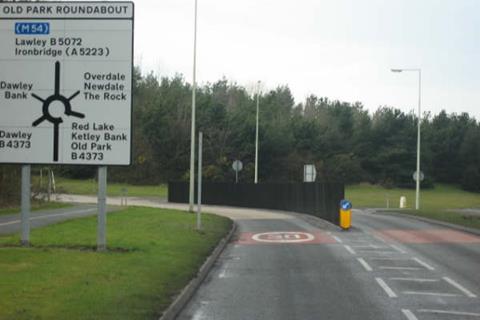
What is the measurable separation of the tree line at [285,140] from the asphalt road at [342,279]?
1958 inches

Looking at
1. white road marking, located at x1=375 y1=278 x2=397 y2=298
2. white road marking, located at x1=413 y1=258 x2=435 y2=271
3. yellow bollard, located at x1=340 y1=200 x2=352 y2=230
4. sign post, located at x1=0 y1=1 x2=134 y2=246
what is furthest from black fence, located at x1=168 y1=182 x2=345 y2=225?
white road marking, located at x1=375 y1=278 x2=397 y2=298

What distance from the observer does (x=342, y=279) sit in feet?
41.3

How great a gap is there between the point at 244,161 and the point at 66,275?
7109 centimetres

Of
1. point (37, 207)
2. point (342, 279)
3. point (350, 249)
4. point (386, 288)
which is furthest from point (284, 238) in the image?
point (37, 207)

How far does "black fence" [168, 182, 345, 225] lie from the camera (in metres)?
28.0

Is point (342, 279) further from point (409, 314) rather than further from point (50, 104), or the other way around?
point (50, 104)

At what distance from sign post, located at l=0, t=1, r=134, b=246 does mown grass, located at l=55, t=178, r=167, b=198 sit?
158 ft

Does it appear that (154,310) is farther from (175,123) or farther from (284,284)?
(175,123)

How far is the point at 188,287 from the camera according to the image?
10.9 m

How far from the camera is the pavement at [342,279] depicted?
9516mm

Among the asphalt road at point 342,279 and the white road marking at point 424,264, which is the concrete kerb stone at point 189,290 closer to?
the asphalt road at point 342,279

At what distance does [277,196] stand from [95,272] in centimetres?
3034

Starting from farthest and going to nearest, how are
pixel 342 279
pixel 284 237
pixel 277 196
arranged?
pixel 277 196 → pixel 284 237 → pixel 342 279

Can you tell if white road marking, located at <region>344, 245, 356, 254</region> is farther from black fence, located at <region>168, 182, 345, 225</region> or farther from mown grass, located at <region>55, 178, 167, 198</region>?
mown grass, located at <region>55, 178, 167, 198</region>
